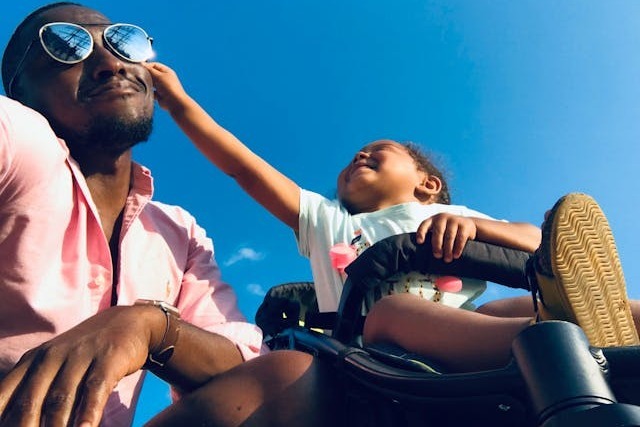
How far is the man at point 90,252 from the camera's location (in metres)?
1.11

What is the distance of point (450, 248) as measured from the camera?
2051 millimetres

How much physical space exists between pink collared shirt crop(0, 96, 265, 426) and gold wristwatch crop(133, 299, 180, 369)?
370 millimetres

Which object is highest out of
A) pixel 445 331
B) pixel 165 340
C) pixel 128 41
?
pixel 128 41

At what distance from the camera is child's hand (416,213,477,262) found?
206 centimetres

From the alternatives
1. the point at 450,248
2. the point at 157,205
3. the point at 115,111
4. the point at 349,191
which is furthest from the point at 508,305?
the point at 115,111

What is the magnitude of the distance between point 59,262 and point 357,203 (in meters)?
1.63

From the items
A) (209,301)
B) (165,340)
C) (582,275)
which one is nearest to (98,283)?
(209,301)

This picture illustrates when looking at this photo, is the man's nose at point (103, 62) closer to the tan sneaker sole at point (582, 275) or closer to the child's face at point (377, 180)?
the child's face at point (377, 180)

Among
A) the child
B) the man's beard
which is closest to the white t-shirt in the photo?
the child

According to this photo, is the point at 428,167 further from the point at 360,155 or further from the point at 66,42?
the point at 66,42

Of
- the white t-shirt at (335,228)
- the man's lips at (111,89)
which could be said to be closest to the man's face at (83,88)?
the man's lips at (111,89)

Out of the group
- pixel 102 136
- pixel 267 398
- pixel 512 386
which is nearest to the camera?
pixel 512 386

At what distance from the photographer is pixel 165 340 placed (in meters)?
1.36

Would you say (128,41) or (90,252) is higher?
(128,41)
